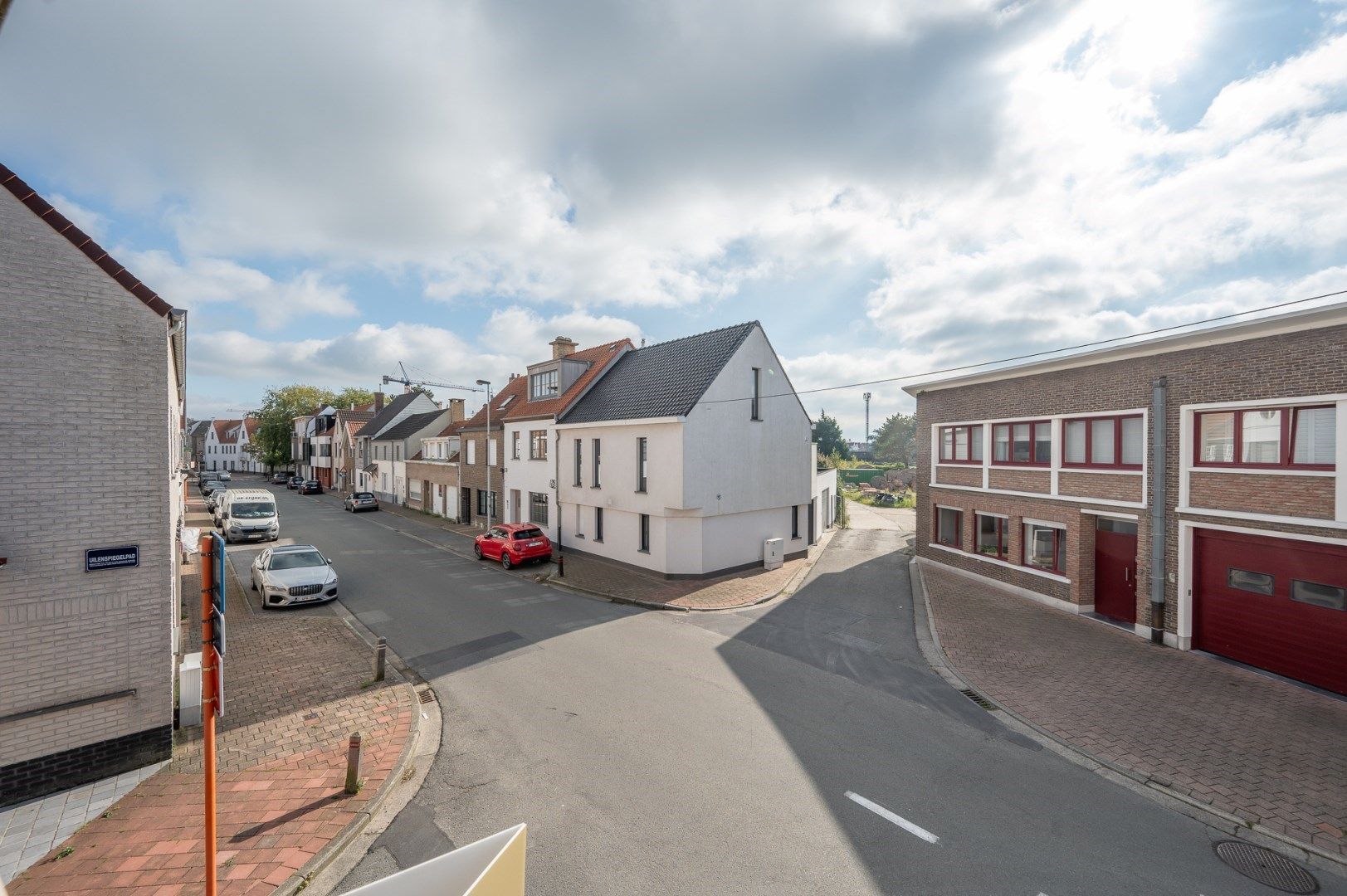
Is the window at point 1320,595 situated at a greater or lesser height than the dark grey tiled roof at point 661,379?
lesser

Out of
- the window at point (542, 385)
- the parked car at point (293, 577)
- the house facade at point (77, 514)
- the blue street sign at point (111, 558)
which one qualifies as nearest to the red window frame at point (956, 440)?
the window at point (542, 385)

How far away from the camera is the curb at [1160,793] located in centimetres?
620

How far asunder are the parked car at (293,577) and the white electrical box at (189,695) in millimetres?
6734

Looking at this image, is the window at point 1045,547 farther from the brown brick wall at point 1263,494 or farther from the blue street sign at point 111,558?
the blue street sign at point 111,558

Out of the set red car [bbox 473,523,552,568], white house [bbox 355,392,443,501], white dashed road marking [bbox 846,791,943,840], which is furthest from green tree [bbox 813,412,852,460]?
white dashed road marking [bbox 846,791,943,840]

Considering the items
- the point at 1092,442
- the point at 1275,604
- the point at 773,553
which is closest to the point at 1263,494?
the point at 1275,604

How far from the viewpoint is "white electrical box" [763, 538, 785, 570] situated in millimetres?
20234

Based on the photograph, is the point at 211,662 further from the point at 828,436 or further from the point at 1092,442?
the point at 828,436

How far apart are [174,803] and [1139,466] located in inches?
726

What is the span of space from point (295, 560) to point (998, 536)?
2074 centimetres

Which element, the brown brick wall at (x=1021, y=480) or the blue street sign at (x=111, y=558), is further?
the brown brick wall at (x=1021, y=480)

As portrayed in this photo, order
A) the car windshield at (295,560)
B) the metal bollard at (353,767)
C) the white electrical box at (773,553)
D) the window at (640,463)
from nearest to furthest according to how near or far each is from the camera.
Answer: the metal bollard at (353,767) < the car windshield at (295,560) < the window at (640,463) < the white electrical box at (773,553)

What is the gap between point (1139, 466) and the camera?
1360 centimetres

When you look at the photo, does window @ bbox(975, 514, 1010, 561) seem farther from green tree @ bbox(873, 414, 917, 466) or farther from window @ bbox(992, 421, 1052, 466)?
green tree @ bbox(873, 414, 917, 466)
